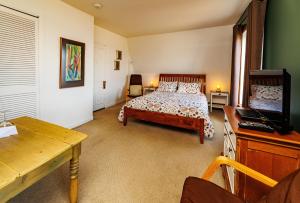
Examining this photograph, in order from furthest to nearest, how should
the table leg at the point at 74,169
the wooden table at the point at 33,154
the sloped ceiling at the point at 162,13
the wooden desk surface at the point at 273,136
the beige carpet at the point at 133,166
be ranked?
1. the sloped ceiling at the point at 162,13
2. the beige carpet at the point at 133,166
3. the table leg at the point at 74,169
4. the wooden desk surface at the point at 273,136
5. the wooden table at the point at 33,154

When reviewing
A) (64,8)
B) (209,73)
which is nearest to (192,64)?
(209,73)

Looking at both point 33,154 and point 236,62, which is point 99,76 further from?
point 33,154

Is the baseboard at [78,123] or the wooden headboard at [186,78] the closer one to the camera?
the baseboard at [78,123]

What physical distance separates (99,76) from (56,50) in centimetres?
206

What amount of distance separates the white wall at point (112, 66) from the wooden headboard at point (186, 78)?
5.03ft

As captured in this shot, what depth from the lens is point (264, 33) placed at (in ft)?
8.68

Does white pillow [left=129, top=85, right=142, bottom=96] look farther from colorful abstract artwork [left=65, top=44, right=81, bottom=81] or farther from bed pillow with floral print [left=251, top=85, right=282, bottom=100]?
bed pillow with floral print [left=251, top=85, right=282, bottom=100]

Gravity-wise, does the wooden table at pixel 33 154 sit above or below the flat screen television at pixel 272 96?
below

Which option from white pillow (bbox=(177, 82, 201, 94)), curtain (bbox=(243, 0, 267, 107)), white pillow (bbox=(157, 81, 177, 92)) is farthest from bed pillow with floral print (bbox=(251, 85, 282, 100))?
white pillow (bbox=(157, 81, 177, 92))

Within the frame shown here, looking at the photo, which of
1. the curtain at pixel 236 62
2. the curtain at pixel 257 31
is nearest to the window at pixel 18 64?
the curtain at pixel 257 31

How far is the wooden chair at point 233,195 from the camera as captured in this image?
0.88 meters

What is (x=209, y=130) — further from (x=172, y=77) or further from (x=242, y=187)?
(x=172, y=77)

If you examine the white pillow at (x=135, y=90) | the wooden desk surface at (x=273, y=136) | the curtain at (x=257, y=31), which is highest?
the curtain at (x=257, y=31)

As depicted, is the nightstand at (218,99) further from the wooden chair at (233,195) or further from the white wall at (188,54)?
the wooden chair at (233,195)
